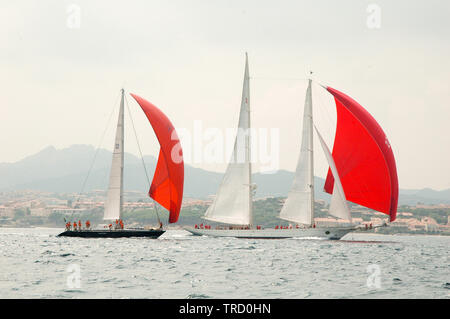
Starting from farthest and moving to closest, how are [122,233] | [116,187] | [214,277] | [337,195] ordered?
[337,195] → [116,187] → [122,233] → [214,277]

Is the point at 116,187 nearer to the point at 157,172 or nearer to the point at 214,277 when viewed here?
the point at 157,172

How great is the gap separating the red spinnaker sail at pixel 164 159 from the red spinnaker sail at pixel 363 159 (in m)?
14.6

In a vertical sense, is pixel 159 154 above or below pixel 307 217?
above

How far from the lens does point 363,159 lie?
2186 inches

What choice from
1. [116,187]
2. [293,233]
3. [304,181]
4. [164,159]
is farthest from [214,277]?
[293,233]

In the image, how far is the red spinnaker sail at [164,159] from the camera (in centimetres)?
5691

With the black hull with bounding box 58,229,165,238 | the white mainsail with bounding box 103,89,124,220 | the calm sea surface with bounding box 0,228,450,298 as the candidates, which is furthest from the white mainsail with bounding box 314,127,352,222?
the white mainsail with bounding box 103,89,124,220

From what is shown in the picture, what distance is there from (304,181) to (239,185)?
683cm

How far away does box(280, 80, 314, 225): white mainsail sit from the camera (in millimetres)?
59219

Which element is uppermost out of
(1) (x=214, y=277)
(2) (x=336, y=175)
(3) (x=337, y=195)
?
(2) (x=336, y=175)

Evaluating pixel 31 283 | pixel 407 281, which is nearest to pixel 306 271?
pixel 407 281
